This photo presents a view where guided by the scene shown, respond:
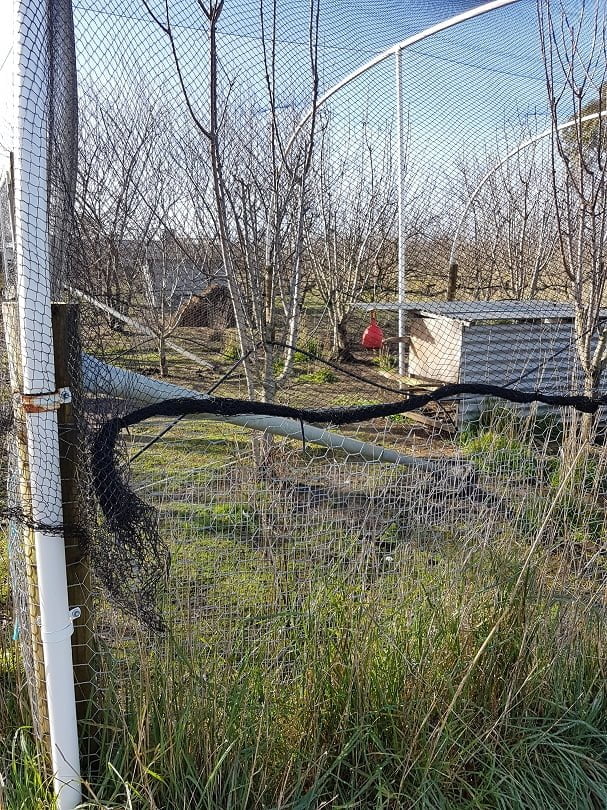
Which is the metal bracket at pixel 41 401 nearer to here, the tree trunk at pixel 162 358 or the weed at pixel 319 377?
the tree trunk at pixel 162 358

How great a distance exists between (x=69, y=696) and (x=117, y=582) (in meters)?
0.28

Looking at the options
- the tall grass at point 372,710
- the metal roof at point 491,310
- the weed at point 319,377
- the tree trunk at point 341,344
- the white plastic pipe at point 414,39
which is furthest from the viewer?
the tree trunk at point 341,344

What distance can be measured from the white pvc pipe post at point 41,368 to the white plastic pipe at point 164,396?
239mm

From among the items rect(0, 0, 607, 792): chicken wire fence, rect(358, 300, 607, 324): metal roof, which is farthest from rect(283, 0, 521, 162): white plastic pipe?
rect(358, 300, 607, 324): metal roof

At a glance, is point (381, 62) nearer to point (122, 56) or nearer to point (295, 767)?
point (122, 56)

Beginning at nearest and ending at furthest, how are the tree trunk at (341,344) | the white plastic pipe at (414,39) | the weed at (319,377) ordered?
the white plastic pipe at (414,39), the weed at (319,377), the tree trunk at (341,344)

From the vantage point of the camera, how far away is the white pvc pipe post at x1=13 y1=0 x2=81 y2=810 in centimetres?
136

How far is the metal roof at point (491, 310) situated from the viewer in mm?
5926

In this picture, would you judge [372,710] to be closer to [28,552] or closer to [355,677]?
[355,677]

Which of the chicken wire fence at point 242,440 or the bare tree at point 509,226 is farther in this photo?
the bare tree at point 509,226

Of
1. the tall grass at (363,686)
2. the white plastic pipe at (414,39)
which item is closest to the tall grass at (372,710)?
A: the tall grass at (363,686)

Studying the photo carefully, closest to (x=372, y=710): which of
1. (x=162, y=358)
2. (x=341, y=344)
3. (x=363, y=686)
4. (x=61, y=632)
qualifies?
(x=363, y=686)

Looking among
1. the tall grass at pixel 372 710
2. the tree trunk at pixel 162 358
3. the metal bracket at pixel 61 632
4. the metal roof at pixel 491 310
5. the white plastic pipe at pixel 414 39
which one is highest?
the white plastic pipe at pixel 414 39

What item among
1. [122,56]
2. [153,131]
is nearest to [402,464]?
[122,56]
